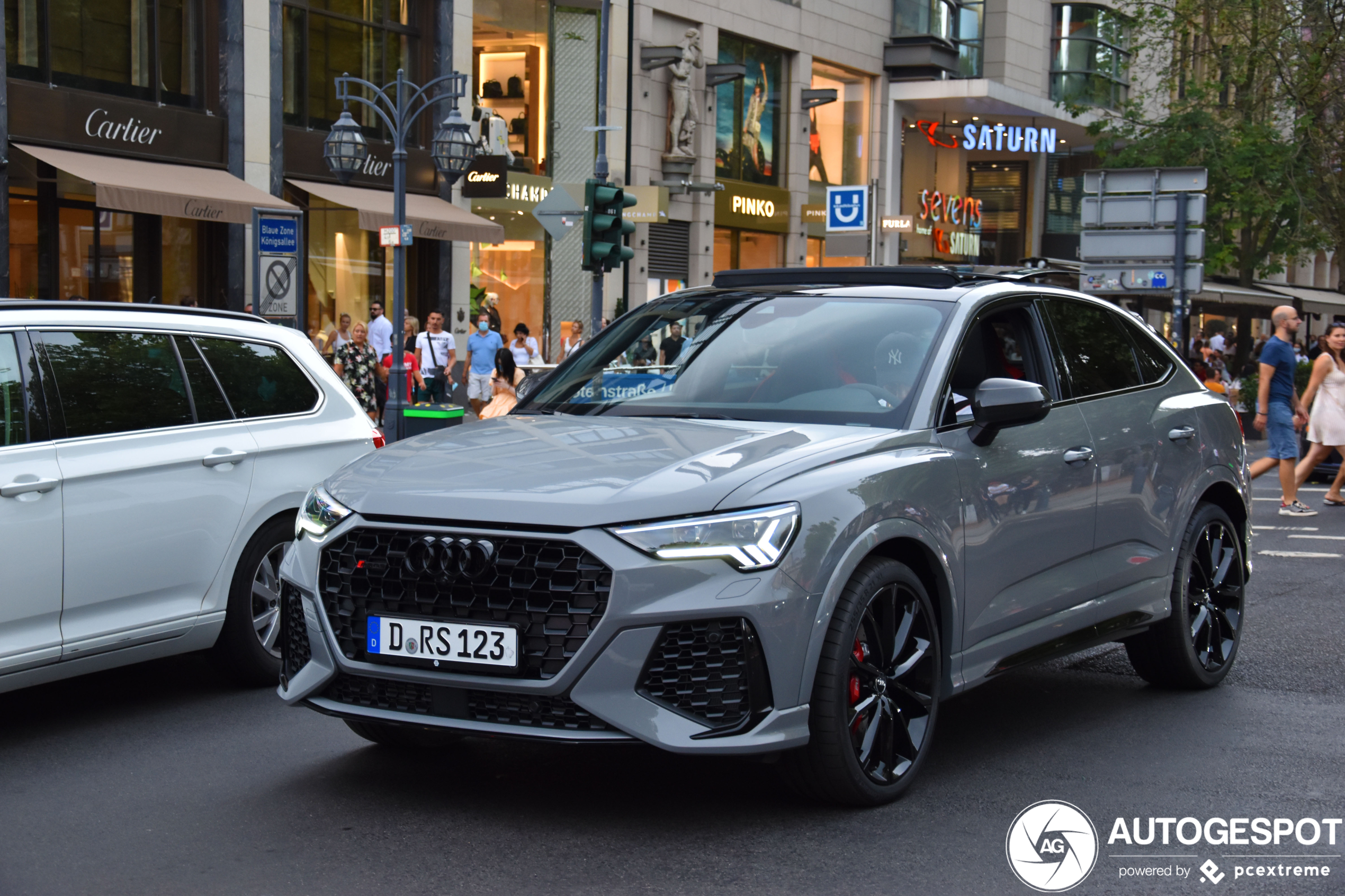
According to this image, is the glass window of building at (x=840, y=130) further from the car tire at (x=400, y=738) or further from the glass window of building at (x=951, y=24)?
the car tire at (x=400, y=738)

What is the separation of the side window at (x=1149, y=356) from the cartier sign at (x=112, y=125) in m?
18.0

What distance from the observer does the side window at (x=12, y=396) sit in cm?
564

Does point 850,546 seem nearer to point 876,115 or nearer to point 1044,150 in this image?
point 876,115

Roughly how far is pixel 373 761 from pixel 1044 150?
44.7m

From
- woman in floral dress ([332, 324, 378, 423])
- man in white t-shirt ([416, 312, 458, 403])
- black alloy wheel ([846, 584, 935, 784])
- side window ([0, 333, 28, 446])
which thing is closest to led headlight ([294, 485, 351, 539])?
side window ([0, 333, 28, 446])

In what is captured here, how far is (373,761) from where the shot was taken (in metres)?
5.38

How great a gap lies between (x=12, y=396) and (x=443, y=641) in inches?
92.1

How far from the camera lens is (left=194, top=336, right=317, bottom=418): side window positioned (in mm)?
6703

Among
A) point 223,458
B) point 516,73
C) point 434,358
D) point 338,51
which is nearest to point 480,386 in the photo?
point 434,358

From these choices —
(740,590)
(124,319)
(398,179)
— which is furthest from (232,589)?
(398,179)

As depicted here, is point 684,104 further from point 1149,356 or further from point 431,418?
point 1149,356

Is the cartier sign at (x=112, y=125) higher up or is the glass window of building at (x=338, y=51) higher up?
the glass window of building at (x=338, y=51)

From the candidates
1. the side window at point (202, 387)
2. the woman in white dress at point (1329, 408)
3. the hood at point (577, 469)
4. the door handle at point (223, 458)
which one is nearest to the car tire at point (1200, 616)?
the hood at point (577, 469)

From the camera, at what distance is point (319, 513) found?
4.80 m
